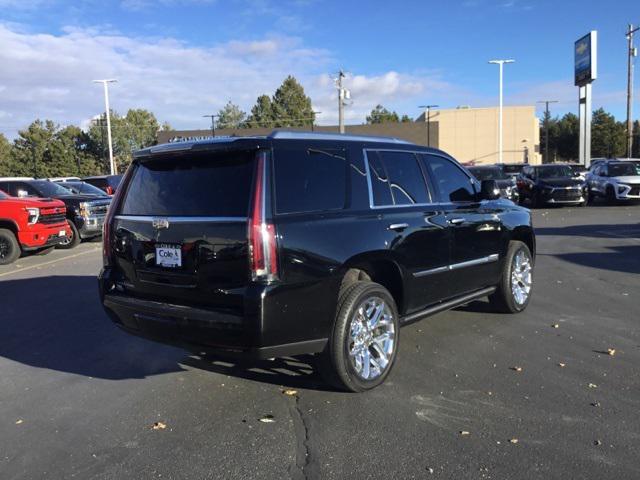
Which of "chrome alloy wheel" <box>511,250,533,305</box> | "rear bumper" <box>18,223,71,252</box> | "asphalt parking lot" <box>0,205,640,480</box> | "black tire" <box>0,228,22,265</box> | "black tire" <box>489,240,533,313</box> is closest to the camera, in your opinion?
"asphalt parking lot" <box>0,205,640,480</box>

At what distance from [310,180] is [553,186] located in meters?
20.1

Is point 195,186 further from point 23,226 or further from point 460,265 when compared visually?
point 23,226

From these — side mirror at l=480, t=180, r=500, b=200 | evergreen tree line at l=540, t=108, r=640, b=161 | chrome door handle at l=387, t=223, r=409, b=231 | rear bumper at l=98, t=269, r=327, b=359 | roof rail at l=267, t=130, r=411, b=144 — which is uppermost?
evergreen tree line at l=540, t=108, r=640, b=161

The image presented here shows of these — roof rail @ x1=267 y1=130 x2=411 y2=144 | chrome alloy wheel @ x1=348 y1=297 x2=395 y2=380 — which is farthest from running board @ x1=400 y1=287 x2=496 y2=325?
roof rail @ x1=267 y1=130 x2=411 y2=144

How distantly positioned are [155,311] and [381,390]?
1818mm

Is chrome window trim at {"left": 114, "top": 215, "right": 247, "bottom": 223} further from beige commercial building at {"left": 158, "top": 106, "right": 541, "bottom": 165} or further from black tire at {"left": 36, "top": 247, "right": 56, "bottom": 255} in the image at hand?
beige commercial building at {"left": 158, "top": 106, "right": 541, "bottom": 165}

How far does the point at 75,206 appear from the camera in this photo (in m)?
14.6

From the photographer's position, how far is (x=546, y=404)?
405 cm

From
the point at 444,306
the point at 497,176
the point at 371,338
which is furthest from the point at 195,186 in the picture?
the point at 497,176

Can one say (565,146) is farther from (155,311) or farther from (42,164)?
(155,311)

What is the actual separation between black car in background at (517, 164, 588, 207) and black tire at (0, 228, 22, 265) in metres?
18.4

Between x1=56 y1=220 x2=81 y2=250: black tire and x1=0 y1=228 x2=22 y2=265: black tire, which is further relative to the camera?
x1=56 y1=220 x2=81 y2=250: black tire

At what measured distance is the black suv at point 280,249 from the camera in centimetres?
371

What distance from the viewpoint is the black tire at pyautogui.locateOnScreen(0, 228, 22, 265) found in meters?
11.7
